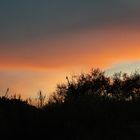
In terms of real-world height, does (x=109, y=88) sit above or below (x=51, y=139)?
above

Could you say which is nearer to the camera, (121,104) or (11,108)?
(11,108)

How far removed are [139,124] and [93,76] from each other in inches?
1899

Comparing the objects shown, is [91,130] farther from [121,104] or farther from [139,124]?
[121,104]

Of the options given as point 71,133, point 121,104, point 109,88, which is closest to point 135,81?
point 109,88

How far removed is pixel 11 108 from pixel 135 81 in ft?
155

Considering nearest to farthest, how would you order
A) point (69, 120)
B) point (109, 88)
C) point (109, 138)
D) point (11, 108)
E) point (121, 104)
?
point (109, 138) → point (69, 120) → point (11, 108) → point (121, 104) → point (109, 88)

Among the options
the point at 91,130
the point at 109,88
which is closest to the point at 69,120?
the point at 91,130

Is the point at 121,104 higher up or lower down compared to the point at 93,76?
lower down

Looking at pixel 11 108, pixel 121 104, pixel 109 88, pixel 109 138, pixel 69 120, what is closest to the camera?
pixel 109 138

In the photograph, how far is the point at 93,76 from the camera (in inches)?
2611

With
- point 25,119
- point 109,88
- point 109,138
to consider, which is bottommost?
point 109,138

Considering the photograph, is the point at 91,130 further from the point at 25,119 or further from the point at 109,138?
the point at 25,119

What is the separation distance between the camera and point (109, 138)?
16.2m

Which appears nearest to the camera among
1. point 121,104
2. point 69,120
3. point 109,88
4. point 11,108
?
point 69,120
